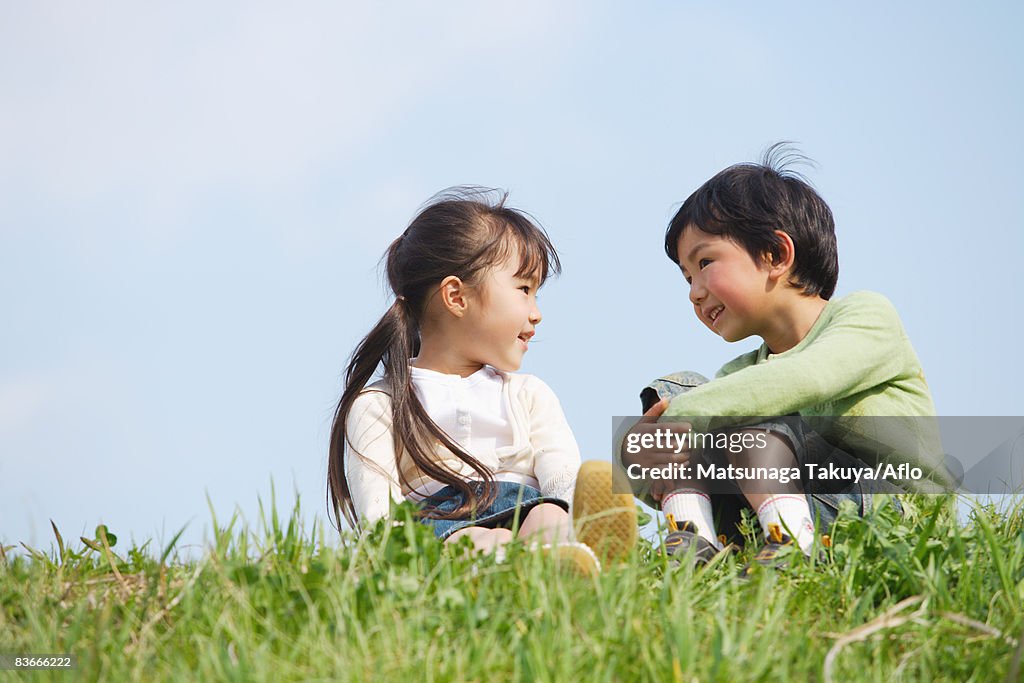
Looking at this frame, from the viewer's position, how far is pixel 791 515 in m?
3.10

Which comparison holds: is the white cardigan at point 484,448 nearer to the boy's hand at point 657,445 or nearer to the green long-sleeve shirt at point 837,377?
the boy's hand at point 657,445

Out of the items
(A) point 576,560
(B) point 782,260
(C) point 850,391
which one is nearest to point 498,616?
(A) point 576,560

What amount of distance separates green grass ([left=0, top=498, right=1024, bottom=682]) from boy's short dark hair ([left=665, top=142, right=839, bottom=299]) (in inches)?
53.3

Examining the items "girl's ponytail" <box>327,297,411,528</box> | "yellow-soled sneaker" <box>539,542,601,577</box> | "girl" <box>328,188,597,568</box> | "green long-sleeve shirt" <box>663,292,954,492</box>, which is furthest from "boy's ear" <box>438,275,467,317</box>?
"yellow-soled sneaker" <box>539,542,601,577</box>

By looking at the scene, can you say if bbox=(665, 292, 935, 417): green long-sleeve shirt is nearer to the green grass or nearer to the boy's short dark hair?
the boy's short dark hair

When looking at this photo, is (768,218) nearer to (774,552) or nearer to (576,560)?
(774,552)

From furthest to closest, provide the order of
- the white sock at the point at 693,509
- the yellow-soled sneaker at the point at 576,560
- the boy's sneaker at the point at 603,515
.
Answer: the white sock at the point at 693,509 → the boy's sneaker at the point at 603,515 → the yellow-soled sneaker at the point at 576,560

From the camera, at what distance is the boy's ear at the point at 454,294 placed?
408 centimetres

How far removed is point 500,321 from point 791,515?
1423mm

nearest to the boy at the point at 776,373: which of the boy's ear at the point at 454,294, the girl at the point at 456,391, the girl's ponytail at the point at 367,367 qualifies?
the girl at the point at 456,391

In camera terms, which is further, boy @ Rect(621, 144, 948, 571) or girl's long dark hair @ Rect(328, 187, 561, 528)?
girl's long dark hair @ Rect(328, 187, 561, 528)

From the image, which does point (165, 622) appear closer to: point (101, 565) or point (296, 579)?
point (296, 579)

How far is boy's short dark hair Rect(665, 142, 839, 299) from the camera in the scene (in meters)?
3.76

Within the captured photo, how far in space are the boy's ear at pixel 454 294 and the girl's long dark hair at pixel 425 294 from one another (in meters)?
0.03
